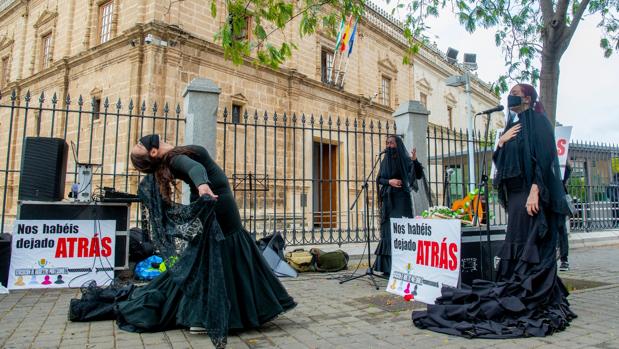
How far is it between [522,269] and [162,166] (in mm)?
3316

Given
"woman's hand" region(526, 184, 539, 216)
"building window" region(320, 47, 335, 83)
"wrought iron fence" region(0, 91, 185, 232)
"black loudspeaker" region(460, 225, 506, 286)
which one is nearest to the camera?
"woman's hand" region(526, 184, 539, 216)

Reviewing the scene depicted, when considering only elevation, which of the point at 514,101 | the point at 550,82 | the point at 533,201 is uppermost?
the point at 550,82

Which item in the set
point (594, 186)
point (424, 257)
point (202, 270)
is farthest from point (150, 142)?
point (594, 186)

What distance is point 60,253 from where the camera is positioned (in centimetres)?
580

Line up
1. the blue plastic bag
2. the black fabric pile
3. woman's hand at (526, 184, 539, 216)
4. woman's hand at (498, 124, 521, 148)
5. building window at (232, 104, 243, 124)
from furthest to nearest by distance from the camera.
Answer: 1. building window at (232, 104, 243, 124)
2. the blue plastic bag
3. woman's hand at (498, 124, 521, 148)
4. woman's hand at (526, 184, 539, 216)
5. the black fabric pile

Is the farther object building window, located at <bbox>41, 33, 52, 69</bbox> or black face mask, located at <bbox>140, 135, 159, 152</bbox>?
building window, located at <bbox>41, 33, 52, 69</bbox>

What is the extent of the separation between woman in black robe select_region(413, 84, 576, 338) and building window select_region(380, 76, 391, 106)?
18.5 m

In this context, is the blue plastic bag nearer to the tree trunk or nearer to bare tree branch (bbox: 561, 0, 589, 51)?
the tree trunk

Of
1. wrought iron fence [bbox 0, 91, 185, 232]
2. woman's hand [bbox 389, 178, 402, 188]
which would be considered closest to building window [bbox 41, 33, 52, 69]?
wrought iron fence [bbox 0, 91, 185, 232]

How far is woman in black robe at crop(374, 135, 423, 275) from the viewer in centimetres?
609

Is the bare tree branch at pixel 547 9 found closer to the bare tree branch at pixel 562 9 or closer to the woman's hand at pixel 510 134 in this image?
the bare tree branch at pixel 562 9

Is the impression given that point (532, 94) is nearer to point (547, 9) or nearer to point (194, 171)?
point (547, 9)

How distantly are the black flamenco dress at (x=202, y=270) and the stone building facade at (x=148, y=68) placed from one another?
19.2ft

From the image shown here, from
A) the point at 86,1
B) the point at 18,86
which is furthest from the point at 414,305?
the point at 18,86
